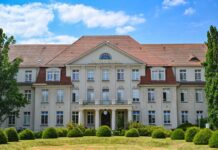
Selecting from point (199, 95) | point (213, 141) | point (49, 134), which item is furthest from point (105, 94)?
point (213, 141)

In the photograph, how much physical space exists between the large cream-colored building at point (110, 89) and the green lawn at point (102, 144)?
1244cm

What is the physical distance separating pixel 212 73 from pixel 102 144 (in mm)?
14650

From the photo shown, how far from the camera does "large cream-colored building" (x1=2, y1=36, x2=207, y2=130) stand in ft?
160

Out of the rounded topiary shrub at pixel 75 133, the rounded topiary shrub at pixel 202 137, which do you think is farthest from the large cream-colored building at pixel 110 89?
the rounded topiary shrub at pixel 202 137

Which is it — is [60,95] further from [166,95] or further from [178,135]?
[178,135]

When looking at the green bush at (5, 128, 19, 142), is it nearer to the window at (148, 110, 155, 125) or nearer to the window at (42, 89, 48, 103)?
the window at (42, 89, 48, 103)

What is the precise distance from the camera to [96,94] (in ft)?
161

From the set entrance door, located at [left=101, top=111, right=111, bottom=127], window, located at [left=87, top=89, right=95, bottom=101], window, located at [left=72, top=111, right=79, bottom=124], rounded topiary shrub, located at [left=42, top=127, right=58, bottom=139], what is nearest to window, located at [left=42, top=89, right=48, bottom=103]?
window, located at [left=72, top=111, right=79, bottom=124]

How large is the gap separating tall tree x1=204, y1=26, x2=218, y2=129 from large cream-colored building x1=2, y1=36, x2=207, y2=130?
329 inches

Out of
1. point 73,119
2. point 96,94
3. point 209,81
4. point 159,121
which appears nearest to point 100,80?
point 96,94

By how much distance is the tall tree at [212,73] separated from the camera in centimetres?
3934

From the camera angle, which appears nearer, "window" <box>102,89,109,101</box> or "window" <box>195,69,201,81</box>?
"window" <box>102,89,109,101</box>

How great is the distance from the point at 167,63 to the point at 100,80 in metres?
9.15

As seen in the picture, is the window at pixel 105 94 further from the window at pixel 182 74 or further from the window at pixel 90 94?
the window at pixel 182 74
